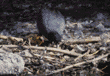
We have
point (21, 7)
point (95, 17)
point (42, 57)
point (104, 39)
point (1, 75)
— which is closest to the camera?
point (1, 75)

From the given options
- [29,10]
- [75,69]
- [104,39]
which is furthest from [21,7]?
[104,39]

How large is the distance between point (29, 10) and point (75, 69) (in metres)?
1.18

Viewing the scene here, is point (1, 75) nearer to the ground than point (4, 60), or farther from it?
nearer to the ground

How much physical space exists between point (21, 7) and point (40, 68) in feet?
3.41

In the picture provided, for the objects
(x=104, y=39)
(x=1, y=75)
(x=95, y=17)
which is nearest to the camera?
(x=1, y=75)

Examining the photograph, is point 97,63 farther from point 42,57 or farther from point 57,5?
point 57,5

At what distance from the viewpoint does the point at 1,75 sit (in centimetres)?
83

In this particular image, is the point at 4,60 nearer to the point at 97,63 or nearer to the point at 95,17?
the point at 97,63

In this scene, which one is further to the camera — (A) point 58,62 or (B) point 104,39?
(B) point 104,39

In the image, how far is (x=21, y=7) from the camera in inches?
60.7

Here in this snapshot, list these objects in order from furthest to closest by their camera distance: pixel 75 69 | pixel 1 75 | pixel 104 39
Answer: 1. pixel 104 39
2. pixel 75 69
3. pixel 1 75

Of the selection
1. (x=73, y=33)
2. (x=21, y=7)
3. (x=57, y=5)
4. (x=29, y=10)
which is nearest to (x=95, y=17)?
(x=73, y=33)

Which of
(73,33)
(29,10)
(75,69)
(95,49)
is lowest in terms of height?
(75,69)

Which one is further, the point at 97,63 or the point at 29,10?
the point at 29,10
